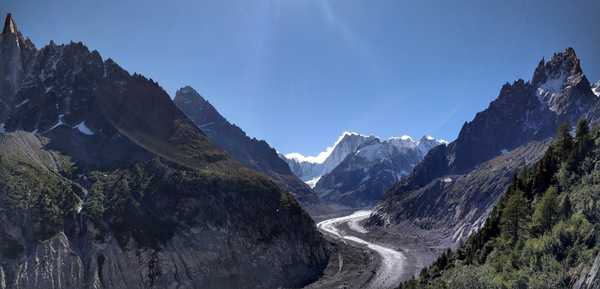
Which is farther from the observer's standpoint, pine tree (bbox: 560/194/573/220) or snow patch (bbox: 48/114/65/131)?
snow patch (bbox: 48/114/65/131)

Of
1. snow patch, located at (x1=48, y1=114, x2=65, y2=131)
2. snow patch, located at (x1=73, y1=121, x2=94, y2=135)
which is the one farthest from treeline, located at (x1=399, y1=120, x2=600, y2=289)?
snow patch, located at (x1=48, y1=114, x2=65, y2=131)

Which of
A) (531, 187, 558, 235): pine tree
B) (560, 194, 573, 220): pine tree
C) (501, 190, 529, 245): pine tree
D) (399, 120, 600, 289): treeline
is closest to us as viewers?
(399, 120, 600, 289): treeline

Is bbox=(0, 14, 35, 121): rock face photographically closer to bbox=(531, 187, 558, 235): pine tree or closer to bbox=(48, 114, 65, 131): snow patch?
bbox=(48, 114, 65, 131): snow patch

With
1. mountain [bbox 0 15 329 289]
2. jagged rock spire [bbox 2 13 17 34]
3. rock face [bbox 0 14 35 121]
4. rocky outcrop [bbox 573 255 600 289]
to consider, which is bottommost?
rocky outcrop [bbox 573 255 600 289]

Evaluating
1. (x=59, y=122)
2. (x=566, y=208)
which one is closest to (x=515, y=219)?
(x=566, y=208)

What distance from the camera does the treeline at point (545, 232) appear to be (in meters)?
53.6

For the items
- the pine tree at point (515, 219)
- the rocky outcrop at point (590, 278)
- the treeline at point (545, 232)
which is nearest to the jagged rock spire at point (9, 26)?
the treeline at point (545, 232)

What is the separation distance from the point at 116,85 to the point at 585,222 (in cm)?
15934

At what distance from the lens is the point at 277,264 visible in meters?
117

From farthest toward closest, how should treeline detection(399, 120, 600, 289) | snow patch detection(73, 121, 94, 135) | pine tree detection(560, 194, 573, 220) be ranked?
snow patch detection(73, 121, 94, 135) < pine tree detection(560, 194, 573, 220) < treeline detection(399, 120, 600, 289)

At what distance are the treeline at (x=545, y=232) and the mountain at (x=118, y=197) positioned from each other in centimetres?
4674

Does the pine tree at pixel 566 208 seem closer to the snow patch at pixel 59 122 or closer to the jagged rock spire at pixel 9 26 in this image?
the snow patch at pixel 59 122

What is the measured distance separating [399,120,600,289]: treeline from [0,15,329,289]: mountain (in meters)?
46.7

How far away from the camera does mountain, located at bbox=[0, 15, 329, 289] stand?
9325 cm
